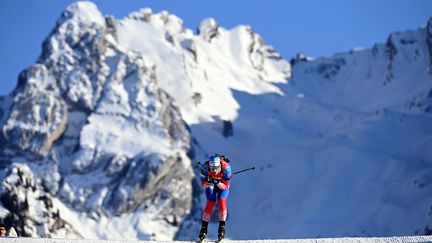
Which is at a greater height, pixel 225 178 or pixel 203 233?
pixel 225 178

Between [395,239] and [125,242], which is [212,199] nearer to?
[125,242]

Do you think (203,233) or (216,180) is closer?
(203,233)

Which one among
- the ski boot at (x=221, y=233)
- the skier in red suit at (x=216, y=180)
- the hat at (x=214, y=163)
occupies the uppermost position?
the hat at (x=214, y=163)

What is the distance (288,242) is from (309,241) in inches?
30.2

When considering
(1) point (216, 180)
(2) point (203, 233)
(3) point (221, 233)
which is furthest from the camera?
(1) point (216, 180)

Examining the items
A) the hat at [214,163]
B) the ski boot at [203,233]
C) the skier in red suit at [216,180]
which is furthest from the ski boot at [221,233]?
the hat at [214,163]

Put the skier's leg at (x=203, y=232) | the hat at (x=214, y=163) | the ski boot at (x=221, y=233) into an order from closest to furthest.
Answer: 1. the ski boot at (x=221, y=233)
2. the skier's leg at (x=203, y=232)
3. the hat at (x=214, y=163)

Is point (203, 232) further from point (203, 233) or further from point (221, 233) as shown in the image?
point (221, 233)

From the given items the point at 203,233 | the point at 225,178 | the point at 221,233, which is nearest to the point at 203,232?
the point at 203,233

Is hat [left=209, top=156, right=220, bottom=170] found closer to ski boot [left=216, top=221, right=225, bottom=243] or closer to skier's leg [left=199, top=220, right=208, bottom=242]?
ski boot [left=216, top=221, right=225, bottom=243]

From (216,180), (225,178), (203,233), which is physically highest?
(225,178)

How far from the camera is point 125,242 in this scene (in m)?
31.2

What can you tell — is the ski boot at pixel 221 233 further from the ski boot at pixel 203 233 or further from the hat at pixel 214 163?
the hat at pixel 214 163

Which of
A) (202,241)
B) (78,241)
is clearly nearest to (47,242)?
(78,241)
